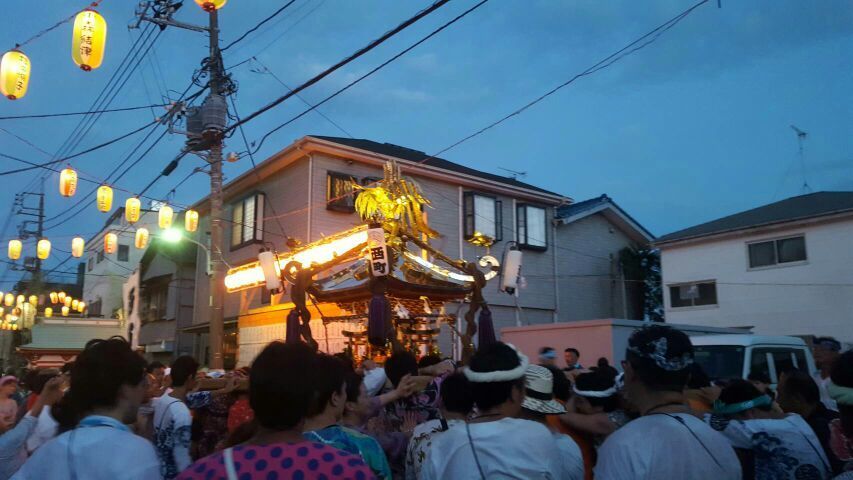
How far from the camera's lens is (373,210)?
476 inches

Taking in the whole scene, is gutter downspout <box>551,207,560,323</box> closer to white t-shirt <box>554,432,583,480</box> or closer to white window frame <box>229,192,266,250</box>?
white window frame <box>229,192,266,250</box>

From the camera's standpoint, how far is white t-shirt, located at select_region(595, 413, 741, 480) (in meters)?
2.55

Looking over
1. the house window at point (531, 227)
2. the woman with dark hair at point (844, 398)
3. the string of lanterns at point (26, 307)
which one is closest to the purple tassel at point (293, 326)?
the woman with dark hair at point (844, 398)

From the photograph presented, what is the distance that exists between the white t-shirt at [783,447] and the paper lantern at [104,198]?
17629mm

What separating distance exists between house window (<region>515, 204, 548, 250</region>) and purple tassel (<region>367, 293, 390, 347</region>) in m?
12.7

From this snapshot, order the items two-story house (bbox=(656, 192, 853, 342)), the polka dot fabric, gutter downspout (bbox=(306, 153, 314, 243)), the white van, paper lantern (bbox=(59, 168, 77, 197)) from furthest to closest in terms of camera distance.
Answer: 1. gutter downspout (bbox=(306, 153, 314, 243))
2. two-story house (bbox=(656, 192, 853, 342))
3. paper lantern (bbox=(59, 168, 77, 197))
4. the white van
5. the polka dot fabric

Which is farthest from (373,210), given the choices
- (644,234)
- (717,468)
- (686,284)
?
(644,234)

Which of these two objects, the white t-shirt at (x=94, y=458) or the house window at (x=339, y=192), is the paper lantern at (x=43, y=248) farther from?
the white t-shirt at (x=94, y=458)

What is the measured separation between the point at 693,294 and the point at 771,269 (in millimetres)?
2534

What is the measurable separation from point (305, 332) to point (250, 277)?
697 centimetres

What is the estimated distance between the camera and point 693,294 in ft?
69.3

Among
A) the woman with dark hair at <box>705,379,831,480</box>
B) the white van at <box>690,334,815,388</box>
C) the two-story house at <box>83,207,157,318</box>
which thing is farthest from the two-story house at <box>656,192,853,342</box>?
the two-story house at <box>83,207,157,318</box>

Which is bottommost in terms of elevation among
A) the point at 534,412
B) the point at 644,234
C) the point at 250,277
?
the point at 534,412

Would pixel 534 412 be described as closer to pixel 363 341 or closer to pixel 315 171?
pixel 363 341
